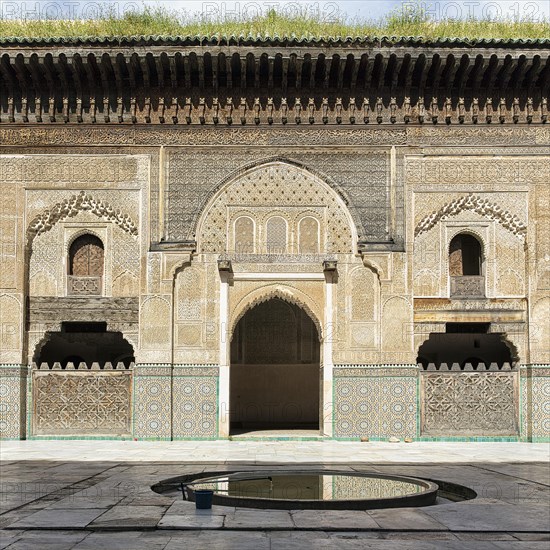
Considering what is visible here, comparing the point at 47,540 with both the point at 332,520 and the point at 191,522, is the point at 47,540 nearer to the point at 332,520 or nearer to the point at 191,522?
the point at 191,522

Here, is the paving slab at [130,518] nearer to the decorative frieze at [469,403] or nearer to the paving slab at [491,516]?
the paving slab at [491,516]

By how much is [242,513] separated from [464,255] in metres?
7.56

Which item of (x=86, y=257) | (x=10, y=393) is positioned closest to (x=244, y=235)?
(x=86, y=257)

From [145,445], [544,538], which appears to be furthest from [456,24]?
[544,538]

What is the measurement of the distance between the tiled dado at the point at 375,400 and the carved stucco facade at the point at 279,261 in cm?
2

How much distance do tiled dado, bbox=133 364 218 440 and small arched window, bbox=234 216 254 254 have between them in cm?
158

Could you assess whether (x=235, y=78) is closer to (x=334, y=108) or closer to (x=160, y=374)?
(x=334, y=108)

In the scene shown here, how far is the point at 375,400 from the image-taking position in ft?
36.1

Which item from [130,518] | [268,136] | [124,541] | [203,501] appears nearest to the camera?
[124,541]

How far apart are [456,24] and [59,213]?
6305 millimetres

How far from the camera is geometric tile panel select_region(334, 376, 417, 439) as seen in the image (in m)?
11.0

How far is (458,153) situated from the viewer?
37.5 ft

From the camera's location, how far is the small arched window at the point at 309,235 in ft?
37.2

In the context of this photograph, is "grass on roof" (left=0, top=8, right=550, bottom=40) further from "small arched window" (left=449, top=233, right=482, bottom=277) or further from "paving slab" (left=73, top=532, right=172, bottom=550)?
"paving slab" (left=73, top=532, right=172, bottom=550)
